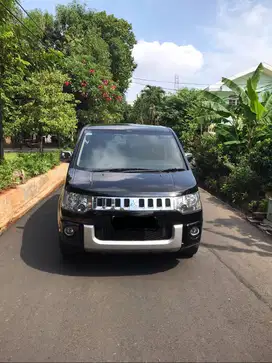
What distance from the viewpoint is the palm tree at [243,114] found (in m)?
10.5

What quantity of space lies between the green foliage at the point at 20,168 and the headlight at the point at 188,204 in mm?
4188

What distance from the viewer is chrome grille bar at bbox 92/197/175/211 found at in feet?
13.4

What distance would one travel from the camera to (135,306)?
11.8 ft

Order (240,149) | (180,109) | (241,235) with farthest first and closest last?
(180,109) < (240,149) < (241,235)

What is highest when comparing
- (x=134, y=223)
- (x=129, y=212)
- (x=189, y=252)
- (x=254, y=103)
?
(x=254, y=103)

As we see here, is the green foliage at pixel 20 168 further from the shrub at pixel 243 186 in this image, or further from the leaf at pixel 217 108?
the leaf at pixel 217 108

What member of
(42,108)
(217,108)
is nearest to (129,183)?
(42,108)

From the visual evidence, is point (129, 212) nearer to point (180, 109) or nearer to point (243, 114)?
point (243, 114)

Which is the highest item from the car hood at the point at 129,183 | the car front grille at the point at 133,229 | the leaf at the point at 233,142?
the leaf at the point at 233,142

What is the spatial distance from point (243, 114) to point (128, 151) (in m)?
7.03

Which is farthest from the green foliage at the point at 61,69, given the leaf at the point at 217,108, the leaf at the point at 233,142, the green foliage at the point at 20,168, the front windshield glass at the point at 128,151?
the leaf at the point at 233,142

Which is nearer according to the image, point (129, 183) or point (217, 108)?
point (129, 183)

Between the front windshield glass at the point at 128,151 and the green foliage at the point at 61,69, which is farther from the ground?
the green foliage at the point at 61,69

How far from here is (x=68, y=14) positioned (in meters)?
28.9
